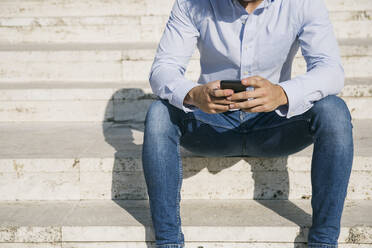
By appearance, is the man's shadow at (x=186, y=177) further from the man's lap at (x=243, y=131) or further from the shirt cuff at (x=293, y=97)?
the shirt cuff at (x=293, y=97)

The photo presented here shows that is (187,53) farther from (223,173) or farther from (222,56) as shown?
(223,173)

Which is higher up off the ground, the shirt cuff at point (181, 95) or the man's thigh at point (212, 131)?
the shirt cuff at point (181, 95)

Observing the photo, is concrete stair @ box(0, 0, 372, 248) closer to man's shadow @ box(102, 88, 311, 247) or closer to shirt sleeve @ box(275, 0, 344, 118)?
man's shadow @ box(102, 88, 311, 247)

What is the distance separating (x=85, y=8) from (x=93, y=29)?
47cm

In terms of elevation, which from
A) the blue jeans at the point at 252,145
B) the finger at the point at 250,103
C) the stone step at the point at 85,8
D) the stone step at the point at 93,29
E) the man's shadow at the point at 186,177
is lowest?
the man's shadow at the point at 186,177

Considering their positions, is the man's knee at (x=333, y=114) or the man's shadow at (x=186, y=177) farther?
the man's shadow at (x=186, y=177)

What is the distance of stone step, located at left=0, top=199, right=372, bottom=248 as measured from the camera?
196 centimetres

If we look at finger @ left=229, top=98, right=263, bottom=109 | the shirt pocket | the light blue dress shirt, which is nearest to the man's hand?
finger @ left=229, top=98, right=263, bottom=109

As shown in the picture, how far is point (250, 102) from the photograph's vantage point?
1627mm

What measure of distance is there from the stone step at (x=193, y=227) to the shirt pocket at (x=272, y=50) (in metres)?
0.71

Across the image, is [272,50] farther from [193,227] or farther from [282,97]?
[193,227]

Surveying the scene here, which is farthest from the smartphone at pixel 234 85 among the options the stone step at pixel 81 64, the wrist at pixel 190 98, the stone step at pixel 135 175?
the stone step at pixel 81 64

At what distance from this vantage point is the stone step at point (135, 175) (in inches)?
87.7

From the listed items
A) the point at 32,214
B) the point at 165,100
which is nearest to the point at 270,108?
the point at 165,100
